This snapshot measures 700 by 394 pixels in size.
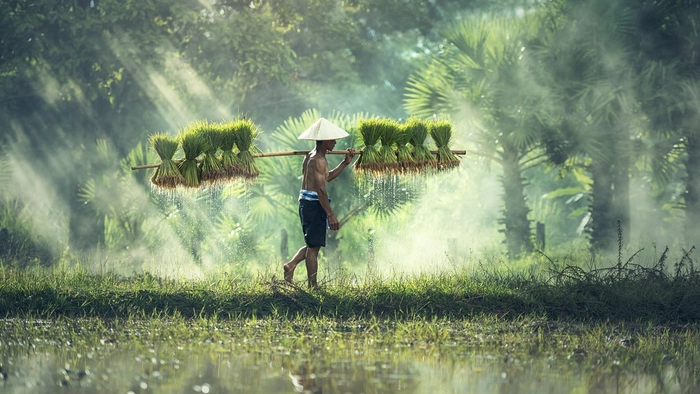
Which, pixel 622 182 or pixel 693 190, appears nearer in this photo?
pixel 693 190

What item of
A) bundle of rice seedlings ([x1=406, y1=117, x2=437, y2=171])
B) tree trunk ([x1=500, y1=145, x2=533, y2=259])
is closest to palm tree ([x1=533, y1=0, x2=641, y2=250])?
tree trunk ([x1=500, y1=145, x2=533, y2=259])

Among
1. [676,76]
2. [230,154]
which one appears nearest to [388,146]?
[230,154]

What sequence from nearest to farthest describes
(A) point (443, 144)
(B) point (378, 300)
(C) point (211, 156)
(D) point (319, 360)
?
(D) point (319, 360) < (B) point (378, 300) < (C) point (211, 156) < (A) point (443, 144)

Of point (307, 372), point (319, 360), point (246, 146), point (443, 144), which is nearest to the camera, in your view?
point (307, 372)

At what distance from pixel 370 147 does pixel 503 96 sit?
362 inches

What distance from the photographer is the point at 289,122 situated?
1667 centimetres

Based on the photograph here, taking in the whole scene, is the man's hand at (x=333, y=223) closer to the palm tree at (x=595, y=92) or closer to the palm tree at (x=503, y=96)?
the palm tree at (x=503, y=96)

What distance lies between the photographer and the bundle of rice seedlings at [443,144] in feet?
40.1

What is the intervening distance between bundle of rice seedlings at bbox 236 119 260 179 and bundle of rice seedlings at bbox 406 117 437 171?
1.81 m

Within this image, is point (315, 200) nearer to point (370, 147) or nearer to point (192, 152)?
point (370, 147)

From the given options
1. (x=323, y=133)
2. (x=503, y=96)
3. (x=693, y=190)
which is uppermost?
(x=503, y=96)

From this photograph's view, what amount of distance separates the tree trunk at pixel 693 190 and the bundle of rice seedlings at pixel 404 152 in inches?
397

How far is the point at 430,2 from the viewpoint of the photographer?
32.6 meters

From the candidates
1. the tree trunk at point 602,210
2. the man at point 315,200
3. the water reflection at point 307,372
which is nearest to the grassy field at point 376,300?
the man at point 315,200
